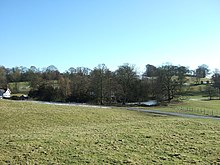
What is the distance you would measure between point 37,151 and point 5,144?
3164 millimetres

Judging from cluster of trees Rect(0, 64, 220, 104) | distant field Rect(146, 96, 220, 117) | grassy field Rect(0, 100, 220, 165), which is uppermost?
cluster of trees Rect(0, 64, 220, 104)

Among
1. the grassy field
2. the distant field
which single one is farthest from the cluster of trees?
the grassy field

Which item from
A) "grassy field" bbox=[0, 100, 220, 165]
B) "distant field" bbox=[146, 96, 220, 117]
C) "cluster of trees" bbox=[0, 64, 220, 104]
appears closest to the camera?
"grassy field" bbox=[0, 100, 220, 165]

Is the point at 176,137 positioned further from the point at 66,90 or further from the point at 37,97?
the point at 37,97

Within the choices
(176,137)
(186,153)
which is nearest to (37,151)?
(186,153)

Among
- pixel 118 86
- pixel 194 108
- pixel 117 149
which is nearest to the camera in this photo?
pixel 117 149

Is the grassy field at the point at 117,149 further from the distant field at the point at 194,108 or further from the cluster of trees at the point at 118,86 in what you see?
the cluster of trees at the point at 118,86

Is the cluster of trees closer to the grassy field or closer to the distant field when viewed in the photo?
the distant field

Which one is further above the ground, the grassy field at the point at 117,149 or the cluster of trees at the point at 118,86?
the cluster of trees at the point at 118,86

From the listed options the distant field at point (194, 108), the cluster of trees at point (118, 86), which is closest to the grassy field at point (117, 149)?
A: the distant field at point (194, 108)

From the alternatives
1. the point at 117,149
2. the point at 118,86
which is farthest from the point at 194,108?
the point at 117,149

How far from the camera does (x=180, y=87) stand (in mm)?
75438

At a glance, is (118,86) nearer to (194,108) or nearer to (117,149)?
(194,108)

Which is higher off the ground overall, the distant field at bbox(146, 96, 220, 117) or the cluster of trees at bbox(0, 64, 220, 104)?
the cluster of trees at bbox(0, 64, 220, 104)
